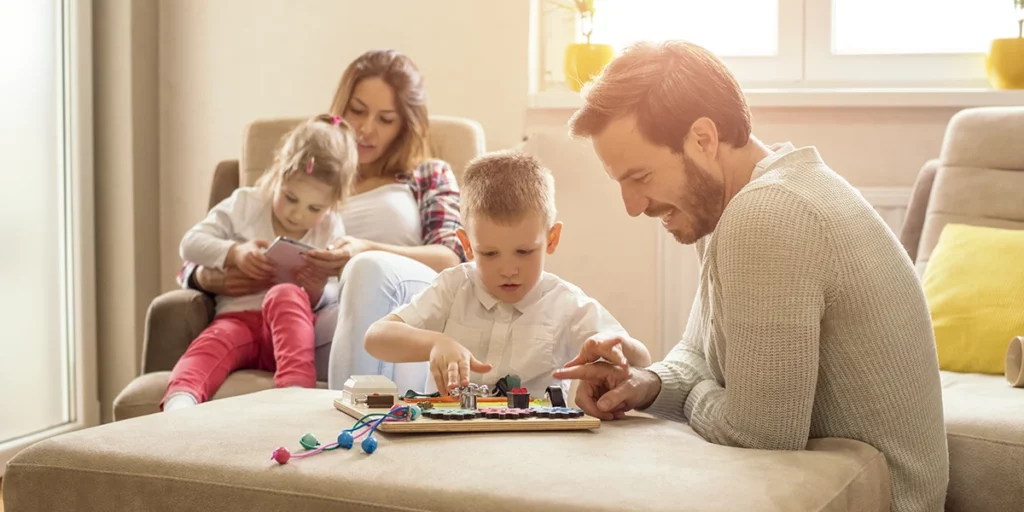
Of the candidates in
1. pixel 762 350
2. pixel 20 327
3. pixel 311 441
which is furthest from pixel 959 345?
pixel 20 327

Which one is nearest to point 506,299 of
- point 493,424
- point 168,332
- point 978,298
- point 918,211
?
point 493,424

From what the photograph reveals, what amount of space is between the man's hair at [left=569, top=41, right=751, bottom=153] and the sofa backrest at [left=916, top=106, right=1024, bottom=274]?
125cm

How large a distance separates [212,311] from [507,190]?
1013mm

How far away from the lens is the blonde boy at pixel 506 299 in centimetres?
166

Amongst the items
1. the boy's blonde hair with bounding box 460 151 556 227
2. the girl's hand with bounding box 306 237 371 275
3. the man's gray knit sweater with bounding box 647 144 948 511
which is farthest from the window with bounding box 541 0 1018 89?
the man's gray knit sweater with bounding box 647 144 948 511

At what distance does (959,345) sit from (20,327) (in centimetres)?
234

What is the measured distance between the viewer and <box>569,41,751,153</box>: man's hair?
131 centimetres

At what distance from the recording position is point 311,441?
3.89ft

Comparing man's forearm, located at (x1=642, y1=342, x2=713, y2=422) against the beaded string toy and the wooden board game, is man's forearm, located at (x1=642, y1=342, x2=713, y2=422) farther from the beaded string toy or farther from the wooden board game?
the beaded string toy

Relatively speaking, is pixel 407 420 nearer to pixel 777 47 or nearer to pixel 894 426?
pixel 894 426

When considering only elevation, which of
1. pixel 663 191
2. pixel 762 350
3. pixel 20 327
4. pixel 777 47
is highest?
pixel 777 47

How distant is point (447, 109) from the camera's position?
3.07 meters

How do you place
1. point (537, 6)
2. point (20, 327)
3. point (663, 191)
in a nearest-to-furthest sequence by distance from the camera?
1. point (663, 191)
2. point (20, 327)
3. point (537, 6)

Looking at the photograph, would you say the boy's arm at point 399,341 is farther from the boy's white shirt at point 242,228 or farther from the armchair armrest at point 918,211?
the armchair armrest at point 918,211
